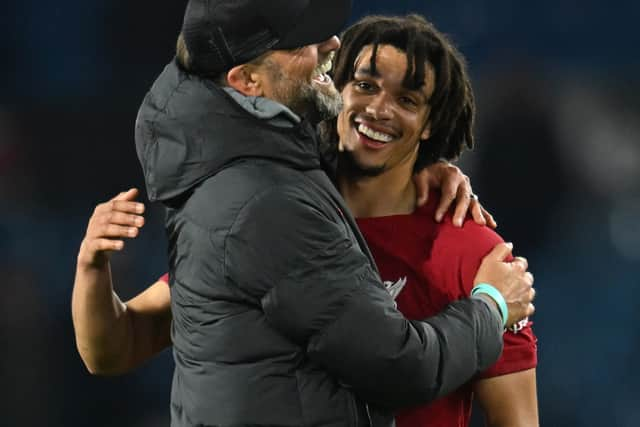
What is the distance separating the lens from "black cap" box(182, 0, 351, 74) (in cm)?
161

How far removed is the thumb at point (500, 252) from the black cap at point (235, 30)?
1.84ft

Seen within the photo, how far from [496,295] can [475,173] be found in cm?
217

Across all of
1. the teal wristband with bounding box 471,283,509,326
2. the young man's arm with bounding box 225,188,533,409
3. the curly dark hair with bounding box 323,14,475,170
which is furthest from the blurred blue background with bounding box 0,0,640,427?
the young man's arm with bounding box 225,188,533,409

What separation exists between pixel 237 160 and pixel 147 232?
2.46 m

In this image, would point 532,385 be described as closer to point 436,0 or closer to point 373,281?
point 373,281

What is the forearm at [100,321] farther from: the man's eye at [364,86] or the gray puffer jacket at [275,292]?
the man's eye at [364,86]

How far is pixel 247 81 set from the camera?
5.54 ft

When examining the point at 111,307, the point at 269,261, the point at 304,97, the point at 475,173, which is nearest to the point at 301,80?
the point at 304,97

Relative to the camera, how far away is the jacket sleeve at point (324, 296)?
150 centimetres

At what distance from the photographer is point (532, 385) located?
1.95 metres

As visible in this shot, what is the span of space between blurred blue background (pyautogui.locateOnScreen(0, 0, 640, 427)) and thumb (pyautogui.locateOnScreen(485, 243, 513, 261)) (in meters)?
1.95

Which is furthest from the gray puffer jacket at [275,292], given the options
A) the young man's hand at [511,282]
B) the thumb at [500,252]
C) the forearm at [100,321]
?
the forearm at [100,321]

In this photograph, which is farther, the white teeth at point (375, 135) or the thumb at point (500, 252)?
the white teeth at point (375, 135)

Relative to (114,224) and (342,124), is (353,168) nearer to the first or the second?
(342,124)
